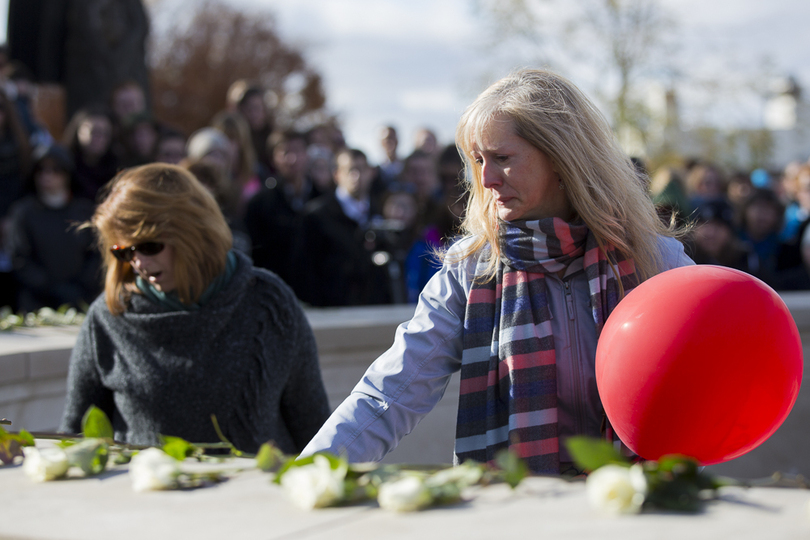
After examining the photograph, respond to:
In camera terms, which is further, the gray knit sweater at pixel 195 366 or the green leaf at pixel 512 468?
the gray knit sweater at pixel 195 366

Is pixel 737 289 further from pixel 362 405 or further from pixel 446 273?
pixel 362 405

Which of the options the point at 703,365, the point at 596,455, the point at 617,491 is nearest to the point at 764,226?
the point at 703,365

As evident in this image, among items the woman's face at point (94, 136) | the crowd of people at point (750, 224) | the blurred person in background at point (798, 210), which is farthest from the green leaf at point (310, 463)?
the blurred person in background at point (798, 210)

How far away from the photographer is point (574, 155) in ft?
8.21

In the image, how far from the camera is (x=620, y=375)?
2.14 meters

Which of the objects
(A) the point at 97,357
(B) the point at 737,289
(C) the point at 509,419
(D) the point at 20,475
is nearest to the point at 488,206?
(C) the point at 509,419

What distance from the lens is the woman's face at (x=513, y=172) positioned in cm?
247

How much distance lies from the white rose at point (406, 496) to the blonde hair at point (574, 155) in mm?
1144

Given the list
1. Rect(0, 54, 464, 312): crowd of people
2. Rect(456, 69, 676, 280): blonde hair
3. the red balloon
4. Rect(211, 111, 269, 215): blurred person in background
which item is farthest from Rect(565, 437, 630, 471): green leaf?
Rect(211, 111, 269, 215): blurred person in background

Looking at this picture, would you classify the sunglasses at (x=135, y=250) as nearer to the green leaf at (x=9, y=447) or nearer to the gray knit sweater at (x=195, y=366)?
the gray knit sweater at (x=195, y=366)

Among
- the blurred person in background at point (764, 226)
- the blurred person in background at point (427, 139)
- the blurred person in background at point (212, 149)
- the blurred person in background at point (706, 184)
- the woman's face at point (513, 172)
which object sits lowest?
the blurred person in background at point (764, 226)

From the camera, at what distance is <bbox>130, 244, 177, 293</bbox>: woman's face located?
334 cm

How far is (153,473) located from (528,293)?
1259mm

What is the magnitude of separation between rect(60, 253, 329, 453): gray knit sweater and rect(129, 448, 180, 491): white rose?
1.62 meters
